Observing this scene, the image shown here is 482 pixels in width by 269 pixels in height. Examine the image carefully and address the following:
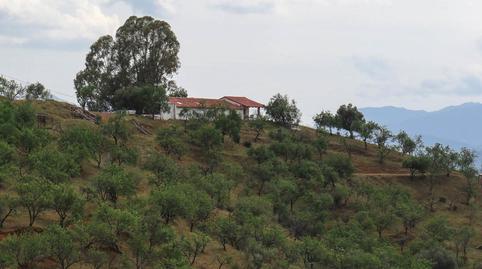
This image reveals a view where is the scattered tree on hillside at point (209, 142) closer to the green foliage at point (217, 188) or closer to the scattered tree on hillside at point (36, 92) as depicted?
the green foliage at point (217, 188)

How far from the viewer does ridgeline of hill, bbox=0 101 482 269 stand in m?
51.6

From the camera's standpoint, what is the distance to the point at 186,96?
149125 mm

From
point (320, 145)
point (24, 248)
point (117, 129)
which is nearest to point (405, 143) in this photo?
point (320, 145)

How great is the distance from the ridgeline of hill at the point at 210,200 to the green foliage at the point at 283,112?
511cm

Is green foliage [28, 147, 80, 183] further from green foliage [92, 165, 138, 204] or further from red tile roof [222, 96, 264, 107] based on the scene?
red tile roof [222, 96, 264, 107]

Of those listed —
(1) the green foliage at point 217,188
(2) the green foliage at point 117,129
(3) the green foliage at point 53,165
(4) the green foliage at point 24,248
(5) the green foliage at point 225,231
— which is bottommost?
(5) the green foliage at point 225,231

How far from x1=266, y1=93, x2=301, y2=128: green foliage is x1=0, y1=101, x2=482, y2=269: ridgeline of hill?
16.8 feet

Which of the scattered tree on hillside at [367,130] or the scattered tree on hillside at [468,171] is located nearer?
the scattered tree on hillside at [468,171]

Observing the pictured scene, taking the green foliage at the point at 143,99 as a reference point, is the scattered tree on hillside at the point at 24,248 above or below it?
below

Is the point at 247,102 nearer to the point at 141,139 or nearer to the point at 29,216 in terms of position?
the point at 141,139

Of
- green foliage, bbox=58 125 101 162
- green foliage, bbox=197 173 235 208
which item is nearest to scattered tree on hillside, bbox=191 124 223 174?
green foliage, bbox=197 173 235 208

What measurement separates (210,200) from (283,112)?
71435 mm

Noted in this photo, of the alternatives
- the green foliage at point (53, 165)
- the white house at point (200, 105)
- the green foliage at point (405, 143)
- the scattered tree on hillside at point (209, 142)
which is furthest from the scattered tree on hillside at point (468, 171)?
the green foliage at point (53, 165)

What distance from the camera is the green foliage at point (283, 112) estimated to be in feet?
451
